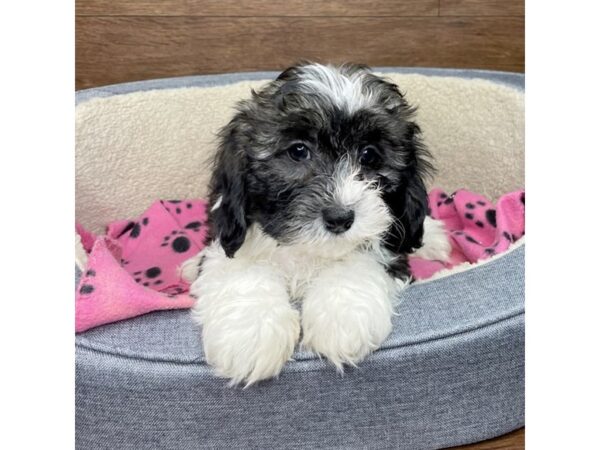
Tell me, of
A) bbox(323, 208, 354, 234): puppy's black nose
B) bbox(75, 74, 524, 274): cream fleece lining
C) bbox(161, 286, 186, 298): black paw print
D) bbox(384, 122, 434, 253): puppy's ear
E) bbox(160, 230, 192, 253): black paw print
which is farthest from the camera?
bbox(75, 74, 524, 274): cream fleece lining

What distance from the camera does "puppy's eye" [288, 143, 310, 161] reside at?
1947 millimetres

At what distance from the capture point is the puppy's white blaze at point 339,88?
1.93 m

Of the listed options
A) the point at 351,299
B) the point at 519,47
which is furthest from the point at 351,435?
the point at 519,47

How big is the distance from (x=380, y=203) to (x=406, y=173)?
0.97ft

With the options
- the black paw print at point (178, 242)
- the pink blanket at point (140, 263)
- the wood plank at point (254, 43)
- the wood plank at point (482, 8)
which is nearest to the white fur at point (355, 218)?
the pink blanket at point (140, 263)

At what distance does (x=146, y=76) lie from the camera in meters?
3.75

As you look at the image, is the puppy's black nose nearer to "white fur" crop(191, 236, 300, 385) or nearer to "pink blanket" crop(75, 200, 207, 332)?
"white fur" crop(191, 236, 300, 385)

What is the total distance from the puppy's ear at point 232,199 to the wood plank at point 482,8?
227cm

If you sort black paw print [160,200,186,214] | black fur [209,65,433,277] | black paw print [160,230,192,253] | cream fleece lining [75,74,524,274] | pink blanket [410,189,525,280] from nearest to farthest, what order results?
1. black fur [209,65,433,277]
2. pink blanket [410,189,525,280]
3. black paw print [160,230,192,253]
4. cream fleece lining [75,74,524,274]
5. black paw print [160,200,186,214]

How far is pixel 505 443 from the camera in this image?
2262 mm

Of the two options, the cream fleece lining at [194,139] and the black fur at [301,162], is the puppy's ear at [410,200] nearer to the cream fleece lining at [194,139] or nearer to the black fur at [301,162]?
the black fur at [301,162]

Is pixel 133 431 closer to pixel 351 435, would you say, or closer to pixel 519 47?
pixel 351 435

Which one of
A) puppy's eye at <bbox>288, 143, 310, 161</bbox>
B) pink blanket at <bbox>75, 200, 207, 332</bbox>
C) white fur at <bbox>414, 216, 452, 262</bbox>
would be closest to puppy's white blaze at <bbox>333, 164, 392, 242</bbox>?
puppy's eye at <bbox>288, 143, 310, 161</bbox>

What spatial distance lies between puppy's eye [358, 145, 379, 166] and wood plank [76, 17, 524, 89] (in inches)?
75.5
